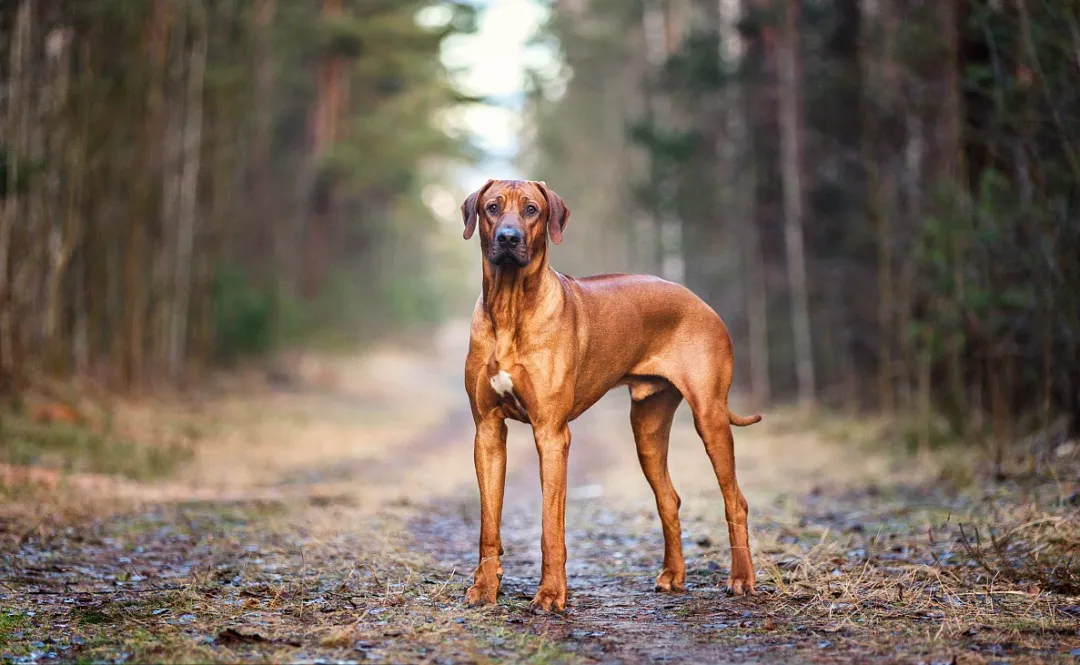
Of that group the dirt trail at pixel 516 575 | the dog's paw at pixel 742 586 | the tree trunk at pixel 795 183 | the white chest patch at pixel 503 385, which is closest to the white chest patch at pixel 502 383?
the white chest patch at pixel 503 385

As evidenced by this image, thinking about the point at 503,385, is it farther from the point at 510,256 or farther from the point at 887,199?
the point at 887,199

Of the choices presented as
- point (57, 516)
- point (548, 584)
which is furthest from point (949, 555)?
point (57, 516)

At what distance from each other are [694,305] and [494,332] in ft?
4.29

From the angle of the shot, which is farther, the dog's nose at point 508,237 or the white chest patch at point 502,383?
the white chest patch at point 502,383

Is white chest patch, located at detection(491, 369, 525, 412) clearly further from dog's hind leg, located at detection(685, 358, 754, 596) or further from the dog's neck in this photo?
dog's hind leg, located at detection(685, 358, 754, 596)

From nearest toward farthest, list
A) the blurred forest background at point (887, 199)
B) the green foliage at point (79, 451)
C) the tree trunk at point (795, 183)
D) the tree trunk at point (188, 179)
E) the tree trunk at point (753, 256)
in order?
the blurred forest background at point (887, 199) → the green foliage at point (79, 451) → the tree trunk at point (188, 179) → the tree trunk at point (795, 183) → the tree trunk at point (753, 256)

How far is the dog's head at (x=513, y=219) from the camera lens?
5043mm

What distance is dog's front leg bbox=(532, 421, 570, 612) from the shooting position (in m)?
5.09

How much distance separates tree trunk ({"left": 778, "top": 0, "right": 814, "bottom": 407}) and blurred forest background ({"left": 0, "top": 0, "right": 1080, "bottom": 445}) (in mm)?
55

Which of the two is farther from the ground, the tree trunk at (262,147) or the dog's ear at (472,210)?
the tree trunk at (262,147)

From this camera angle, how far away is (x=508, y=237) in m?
5.02

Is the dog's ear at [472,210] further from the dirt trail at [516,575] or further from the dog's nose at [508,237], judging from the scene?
the dirt trail at [516,575]

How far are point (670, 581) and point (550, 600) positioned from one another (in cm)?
96

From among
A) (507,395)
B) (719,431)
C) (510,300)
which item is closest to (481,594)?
(507,395)
